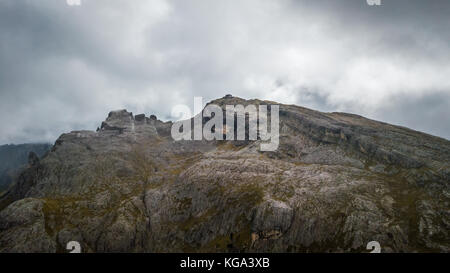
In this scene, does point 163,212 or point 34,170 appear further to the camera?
point 34,170

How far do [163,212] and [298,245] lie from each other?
243 feet

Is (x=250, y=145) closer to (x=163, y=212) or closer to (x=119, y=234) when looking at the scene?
(x=163, y=212)

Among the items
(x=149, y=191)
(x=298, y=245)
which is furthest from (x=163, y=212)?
(x=298, y=245)

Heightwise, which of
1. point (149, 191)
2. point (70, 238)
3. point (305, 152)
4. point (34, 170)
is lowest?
point (70, 238)

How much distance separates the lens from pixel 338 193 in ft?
400

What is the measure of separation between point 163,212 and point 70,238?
45.1 meters

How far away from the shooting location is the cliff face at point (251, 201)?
105375mm

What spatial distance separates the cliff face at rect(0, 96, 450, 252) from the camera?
346 feet

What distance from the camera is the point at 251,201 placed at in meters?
128
